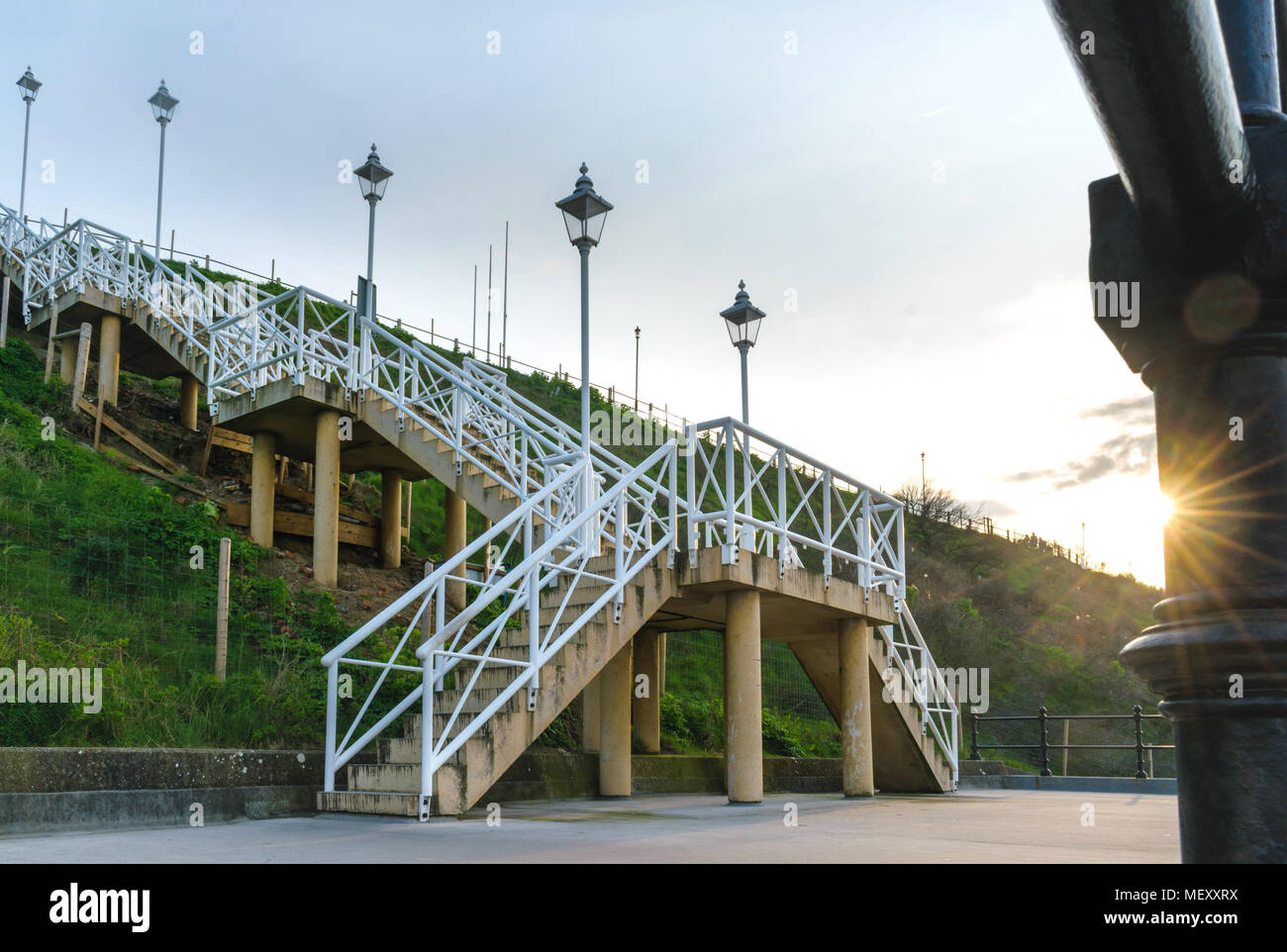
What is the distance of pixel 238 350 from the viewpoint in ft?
59.3

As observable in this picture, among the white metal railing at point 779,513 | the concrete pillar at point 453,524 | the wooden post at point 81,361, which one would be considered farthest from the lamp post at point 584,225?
the wooden post at point 81,361

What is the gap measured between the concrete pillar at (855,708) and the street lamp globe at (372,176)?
10.2 meters

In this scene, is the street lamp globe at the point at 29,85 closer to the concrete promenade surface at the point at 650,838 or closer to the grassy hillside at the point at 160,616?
the grassy hillside at the point at 160,616

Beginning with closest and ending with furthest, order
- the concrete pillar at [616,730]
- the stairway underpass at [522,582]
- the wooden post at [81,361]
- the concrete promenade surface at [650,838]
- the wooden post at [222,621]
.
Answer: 1. the concrete promenade surface at [650,838]
2. the stairway underpass at [522,582]
3. the wooden post at [222,621]
4. the concrete pillar at [616,730]
5. the wooden post at [81,361]

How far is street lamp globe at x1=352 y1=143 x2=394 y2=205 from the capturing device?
18094 millimetres

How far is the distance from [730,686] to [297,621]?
5.37 meters

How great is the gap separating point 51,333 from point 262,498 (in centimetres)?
790

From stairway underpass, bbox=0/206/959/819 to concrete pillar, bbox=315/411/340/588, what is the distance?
0.10 ft

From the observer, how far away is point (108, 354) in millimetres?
21188

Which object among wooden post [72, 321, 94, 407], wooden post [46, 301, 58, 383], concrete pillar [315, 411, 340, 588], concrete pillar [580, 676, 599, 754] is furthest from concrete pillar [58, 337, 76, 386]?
concrete pillar [580, 676, 599, 754]

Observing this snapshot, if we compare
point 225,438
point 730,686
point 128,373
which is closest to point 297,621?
point 730,686

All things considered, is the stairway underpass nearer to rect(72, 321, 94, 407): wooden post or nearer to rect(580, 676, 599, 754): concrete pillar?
rect(580, 676, 599, 754): concrete pillar

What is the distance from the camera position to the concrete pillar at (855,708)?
13594mm

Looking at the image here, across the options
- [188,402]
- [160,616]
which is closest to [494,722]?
[160,616]
